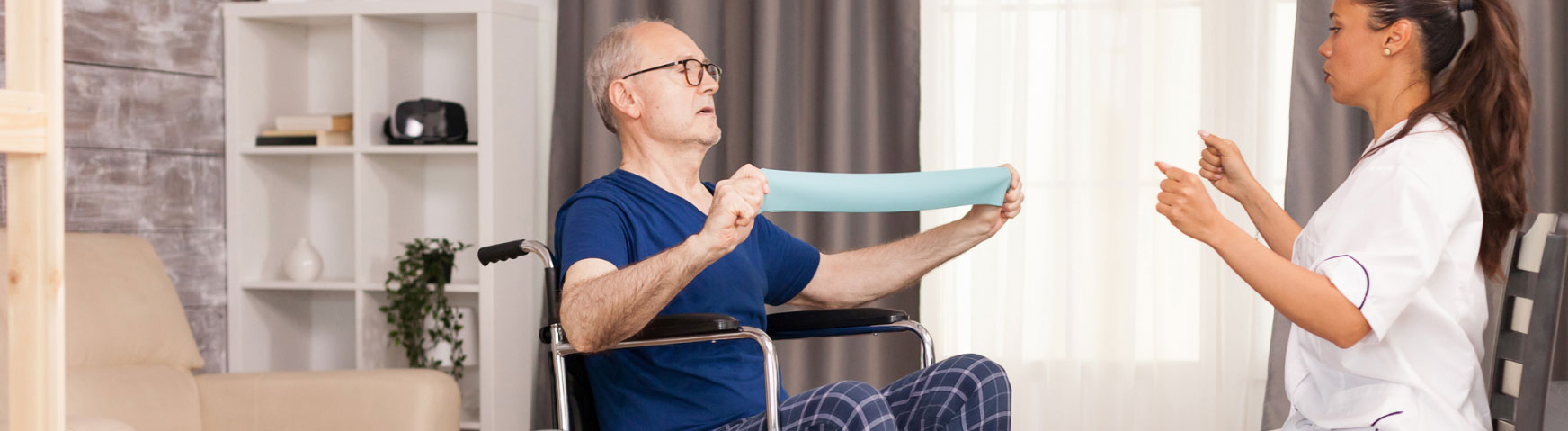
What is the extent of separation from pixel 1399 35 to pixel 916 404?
866mm

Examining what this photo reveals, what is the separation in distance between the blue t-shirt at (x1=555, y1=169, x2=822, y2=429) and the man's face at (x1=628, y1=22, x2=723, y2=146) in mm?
101

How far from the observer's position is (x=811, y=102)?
→ 3.45 m

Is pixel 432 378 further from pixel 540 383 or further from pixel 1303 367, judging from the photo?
pixel 1303 367

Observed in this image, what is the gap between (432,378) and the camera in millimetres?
2617

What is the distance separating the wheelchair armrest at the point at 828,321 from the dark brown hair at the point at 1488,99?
814 mm

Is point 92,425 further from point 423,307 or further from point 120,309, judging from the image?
point 423,307

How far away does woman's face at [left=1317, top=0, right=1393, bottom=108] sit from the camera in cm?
166

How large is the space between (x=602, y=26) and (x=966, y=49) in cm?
106

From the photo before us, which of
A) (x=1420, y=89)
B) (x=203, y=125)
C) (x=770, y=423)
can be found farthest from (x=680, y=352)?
(x=203, y=125)

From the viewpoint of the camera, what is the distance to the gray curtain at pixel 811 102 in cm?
337

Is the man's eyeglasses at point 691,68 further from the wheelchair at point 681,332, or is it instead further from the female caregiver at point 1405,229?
the female caregiver at point 1405,229

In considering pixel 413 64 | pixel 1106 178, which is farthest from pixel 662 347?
pixel 413 64

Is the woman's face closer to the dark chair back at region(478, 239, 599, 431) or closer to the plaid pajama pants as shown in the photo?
the plaid pajama pants

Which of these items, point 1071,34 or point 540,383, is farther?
point 540,383
